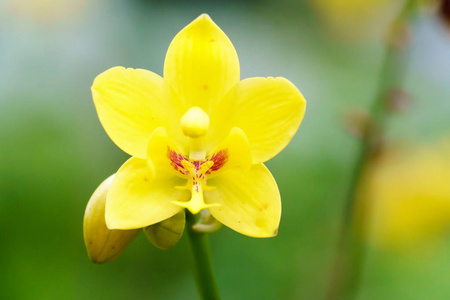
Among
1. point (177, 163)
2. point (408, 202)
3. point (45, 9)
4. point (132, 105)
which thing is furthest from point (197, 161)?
point (45, 9)

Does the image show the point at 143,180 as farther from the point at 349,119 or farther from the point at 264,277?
the point at 264,277

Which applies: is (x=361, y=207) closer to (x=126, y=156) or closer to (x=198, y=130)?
(x=198, y=130)

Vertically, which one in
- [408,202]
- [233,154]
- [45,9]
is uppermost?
[45,9]

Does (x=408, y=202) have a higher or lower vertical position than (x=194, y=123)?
lower

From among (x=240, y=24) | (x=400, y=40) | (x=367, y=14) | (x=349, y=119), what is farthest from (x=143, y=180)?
(x=367, y=14)

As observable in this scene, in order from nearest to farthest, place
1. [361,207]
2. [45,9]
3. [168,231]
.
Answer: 1. [168,231]
2. [361,207]
3. [45,9]

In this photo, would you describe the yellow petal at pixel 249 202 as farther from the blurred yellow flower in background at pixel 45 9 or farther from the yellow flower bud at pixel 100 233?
the blurred yellow flower in background at pixel 45 9
